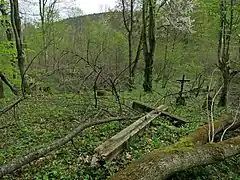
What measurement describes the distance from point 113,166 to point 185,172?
1157 mm

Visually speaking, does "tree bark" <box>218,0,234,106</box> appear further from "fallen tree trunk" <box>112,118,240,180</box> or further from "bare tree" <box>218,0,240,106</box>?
"fallen tree trunk" <box>112,118,240,180</box>

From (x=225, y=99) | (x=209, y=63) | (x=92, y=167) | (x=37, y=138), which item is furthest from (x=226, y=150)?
(x=209, y=63)

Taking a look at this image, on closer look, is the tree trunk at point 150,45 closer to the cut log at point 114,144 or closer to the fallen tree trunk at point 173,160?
the cut log at point 114,144

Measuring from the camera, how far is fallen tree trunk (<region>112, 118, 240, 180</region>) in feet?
11.2

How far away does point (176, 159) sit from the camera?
12.6 ft

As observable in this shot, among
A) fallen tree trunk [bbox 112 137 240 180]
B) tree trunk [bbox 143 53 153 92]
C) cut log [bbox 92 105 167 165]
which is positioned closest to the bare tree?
tree trunk [bbox 143 53 153 92]

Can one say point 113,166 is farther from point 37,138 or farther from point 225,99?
point 225,99

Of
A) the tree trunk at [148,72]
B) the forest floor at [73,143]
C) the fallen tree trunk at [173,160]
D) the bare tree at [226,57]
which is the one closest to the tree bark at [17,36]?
the forest floor at [73,143]

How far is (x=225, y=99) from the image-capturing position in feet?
37.8

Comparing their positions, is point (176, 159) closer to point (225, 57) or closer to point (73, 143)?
point (73, 143)

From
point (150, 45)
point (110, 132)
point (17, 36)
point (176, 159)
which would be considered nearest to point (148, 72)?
point (150, 45)

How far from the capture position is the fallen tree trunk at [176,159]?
3408 mm

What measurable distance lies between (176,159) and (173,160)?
0.21ft

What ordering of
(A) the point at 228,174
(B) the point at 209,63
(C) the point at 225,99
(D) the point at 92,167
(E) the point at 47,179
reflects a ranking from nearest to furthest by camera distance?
(E) the point at 47,179 → (D) the point at 92,167 → (A) the point at 228,174 → (C) the point at 225,99 → (B) the point at 209,63
